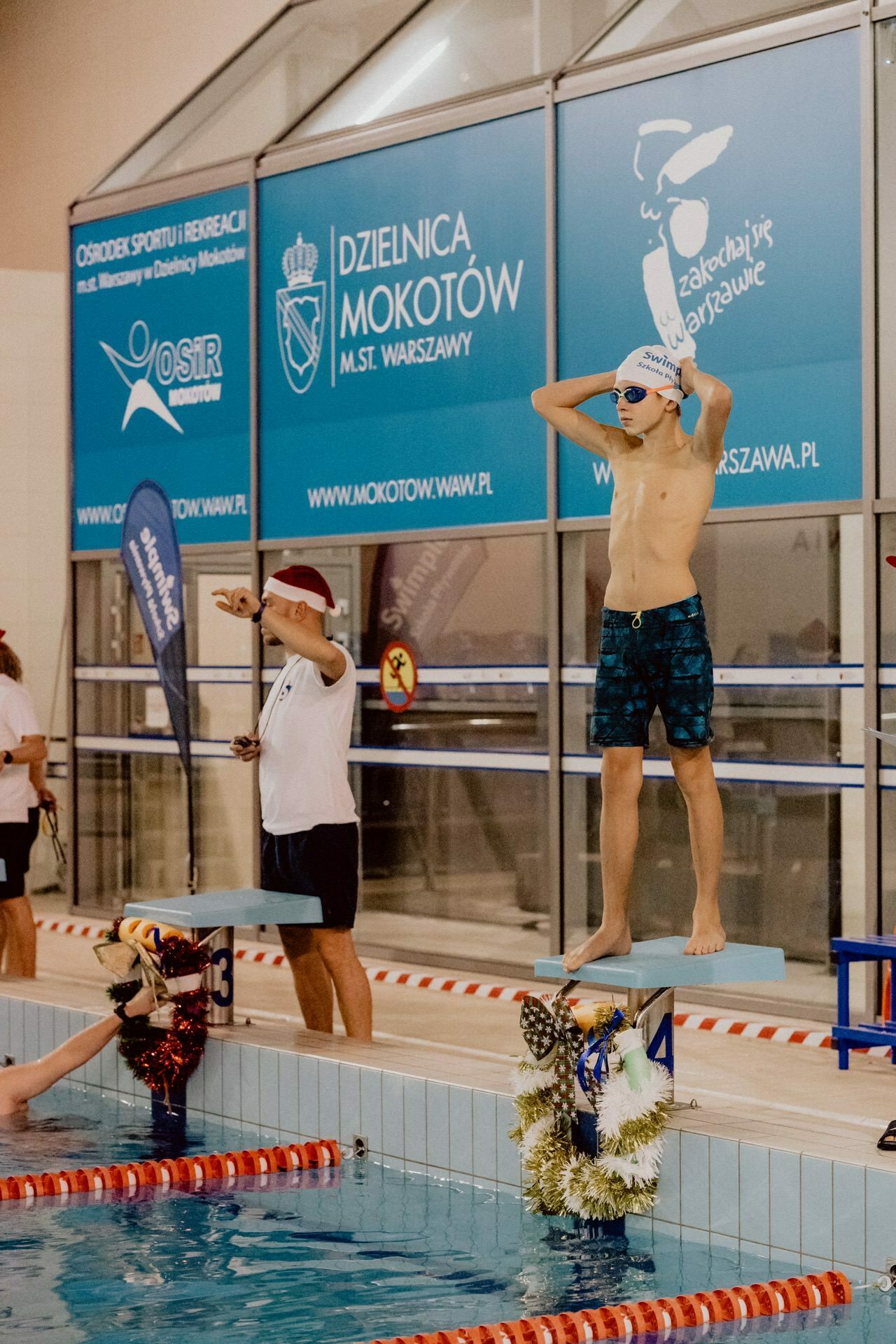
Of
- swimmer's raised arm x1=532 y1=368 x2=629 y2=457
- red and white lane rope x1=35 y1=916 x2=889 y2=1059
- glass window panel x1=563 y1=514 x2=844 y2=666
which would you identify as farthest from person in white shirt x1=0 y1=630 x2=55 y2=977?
swimmer's raised arm x1=532 y1=368 x2=629 y2=457

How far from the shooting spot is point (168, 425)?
31.9ft

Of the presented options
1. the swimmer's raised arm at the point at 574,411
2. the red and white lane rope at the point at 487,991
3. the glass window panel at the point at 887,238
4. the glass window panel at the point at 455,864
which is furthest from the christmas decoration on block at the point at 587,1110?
the glass window panel at the point at 455,864

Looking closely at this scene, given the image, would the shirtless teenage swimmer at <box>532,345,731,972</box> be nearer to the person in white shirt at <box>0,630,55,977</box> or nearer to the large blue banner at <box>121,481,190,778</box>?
the large blue banner at <box>121,481,190,778</box>

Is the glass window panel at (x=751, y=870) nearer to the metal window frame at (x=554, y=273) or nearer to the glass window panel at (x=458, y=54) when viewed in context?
the metal window frame at (x=554, y=273)

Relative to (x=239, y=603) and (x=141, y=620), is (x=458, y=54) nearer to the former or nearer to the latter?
(x=141, y=620)

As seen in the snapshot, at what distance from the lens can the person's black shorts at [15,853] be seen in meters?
7.42

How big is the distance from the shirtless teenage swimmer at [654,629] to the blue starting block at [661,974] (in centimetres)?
5

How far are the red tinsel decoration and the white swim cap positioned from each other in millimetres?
2316

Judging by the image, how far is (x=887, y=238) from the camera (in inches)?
258

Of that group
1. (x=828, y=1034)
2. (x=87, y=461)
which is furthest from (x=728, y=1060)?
(x=87, y=461)

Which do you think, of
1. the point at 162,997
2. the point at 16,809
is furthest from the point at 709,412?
the point at 16,809

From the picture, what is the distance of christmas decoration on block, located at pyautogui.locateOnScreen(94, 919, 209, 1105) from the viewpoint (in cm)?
586

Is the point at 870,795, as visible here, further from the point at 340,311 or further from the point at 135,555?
the point at 340,311

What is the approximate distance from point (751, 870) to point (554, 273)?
8.39 feet
